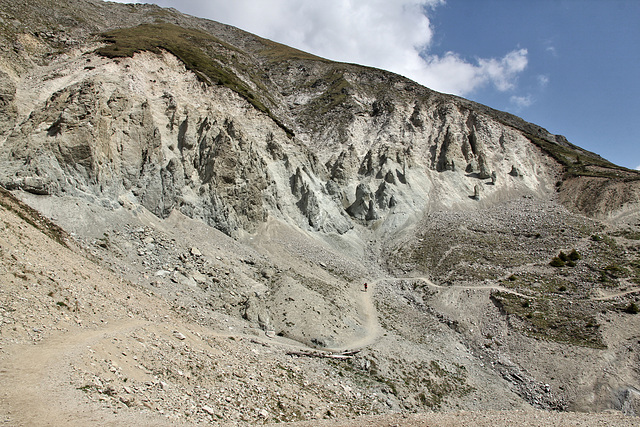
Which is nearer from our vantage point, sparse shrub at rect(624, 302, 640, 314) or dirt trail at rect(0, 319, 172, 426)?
dirt trail at rect(0, 319, 172, 426)

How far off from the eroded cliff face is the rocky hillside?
0.29m

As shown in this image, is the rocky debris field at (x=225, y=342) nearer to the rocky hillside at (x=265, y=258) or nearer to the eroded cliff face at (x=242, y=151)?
the rocky hillside at (x=265, y=258)

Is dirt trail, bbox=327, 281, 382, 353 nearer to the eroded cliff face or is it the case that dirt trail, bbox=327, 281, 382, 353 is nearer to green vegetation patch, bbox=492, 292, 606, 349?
green vegetation patch, bbox=492, 292, 606, 349

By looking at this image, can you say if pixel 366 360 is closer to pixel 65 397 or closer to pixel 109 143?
pixel 65 397

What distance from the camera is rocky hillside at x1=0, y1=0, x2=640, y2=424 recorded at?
1597cm

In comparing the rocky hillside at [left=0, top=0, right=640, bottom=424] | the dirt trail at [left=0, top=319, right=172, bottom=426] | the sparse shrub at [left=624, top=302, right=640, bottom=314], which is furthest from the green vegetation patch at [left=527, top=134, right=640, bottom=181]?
the dirt trail at [left=0, top=319, right=172, bottom=426]

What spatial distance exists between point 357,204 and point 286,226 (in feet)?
56.4

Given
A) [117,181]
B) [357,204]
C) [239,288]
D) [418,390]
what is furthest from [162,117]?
[418,390]

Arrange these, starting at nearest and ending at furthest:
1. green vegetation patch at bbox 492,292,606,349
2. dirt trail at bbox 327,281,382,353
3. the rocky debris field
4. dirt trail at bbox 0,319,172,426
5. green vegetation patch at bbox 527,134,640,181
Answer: dirt trail at bbox 0,319,172,426 → the rocky debris field → dirt trail at bbox 327,281,382,353 → green vegetation patch at bbox 492,292,606,349 → green vegetation patch at bbox 527,134,640,181

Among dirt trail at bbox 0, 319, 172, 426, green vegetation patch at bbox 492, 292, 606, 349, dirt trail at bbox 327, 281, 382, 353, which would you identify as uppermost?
green vegetation patch at bbox 492, 292, 606, 349

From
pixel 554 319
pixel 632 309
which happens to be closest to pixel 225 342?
pixel 554 319

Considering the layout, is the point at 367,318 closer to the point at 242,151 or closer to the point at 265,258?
the point at 265,258

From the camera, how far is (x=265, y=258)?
37.0 meters

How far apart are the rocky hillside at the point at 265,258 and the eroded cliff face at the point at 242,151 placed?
29 cm
